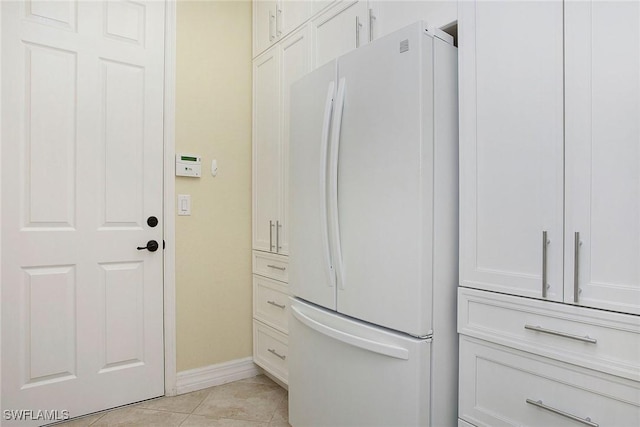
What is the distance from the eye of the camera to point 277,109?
7.99 feet

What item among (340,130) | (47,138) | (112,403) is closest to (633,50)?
(340,130)

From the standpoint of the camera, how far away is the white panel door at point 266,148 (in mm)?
2454

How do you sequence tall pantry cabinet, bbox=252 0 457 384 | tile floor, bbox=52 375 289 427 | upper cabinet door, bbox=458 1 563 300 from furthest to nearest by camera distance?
tile floor, bbox=52 375 289 427 < tall pantry cabinet, bbox=252 0 457 384 < upper cabinet door, bbox=458 1 563 300

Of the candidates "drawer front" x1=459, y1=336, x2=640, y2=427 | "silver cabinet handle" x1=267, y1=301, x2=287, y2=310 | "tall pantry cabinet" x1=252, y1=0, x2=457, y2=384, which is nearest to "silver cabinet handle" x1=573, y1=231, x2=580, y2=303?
"drawer front" x1=459, y1=336, x2=640, y2=427

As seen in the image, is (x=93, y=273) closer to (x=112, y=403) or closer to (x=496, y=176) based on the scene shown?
(x=112, y=403)

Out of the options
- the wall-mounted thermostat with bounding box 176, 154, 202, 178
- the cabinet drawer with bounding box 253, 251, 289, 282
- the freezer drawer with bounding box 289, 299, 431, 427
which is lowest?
the freezer drawer with bounding box 289, 299, 431, 427

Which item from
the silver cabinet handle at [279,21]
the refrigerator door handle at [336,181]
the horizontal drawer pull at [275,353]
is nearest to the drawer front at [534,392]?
the refrigerator door handle at [336,181]

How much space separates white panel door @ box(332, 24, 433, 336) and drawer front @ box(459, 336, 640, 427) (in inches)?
8.7

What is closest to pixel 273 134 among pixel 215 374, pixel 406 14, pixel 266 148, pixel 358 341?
pixel 266 148

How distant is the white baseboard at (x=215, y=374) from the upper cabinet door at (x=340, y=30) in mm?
2004

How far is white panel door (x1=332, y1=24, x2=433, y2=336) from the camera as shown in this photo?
129 cm

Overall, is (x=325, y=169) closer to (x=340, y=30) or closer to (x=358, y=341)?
(x=358, y=341)

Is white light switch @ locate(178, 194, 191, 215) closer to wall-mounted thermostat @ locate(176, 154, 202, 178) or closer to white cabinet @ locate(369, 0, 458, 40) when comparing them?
wall-mounted thermostat @ locate(176, 154, 202, 178)

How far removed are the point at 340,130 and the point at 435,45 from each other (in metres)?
0.46
